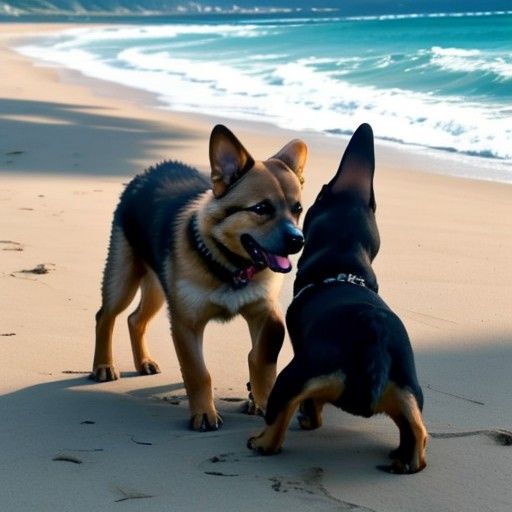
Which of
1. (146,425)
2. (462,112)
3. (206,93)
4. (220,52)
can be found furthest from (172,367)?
(220,52)

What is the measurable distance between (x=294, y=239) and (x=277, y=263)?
0.44ft

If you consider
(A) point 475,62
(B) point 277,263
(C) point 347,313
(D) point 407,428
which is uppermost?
(A) point 475,62

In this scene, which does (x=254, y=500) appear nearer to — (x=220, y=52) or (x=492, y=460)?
(x=492, y=460)

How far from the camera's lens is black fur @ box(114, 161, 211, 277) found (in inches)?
182

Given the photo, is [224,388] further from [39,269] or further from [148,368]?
[39,269]

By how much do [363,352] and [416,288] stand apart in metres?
2.77

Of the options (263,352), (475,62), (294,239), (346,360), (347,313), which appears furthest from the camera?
(475,62)

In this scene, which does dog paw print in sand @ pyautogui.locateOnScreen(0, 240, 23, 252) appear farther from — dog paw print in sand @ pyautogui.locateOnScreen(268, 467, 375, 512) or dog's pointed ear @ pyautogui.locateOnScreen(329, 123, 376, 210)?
dog paw print in sand @ pyautogui.locateOnScreen(268, 467, 375, 512)

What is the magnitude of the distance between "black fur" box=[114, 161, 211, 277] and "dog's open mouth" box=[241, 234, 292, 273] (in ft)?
1.47

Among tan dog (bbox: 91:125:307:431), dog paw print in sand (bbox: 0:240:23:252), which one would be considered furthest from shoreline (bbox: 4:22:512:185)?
tan dog (bbox: 91:125:307:431)

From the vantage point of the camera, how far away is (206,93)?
21.1m

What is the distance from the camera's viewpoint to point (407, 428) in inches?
144

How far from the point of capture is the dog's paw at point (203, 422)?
4211 mm

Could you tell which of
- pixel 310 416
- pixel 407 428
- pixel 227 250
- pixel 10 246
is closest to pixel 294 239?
pixel 227 250
